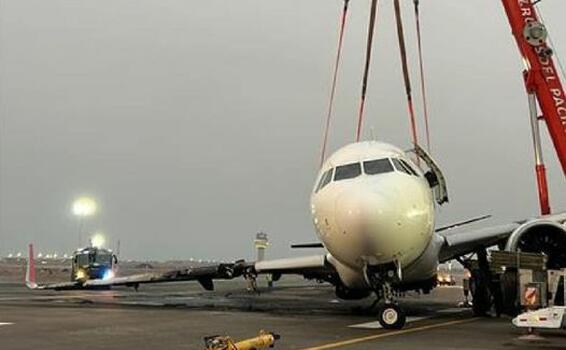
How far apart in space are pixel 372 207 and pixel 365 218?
262 mm

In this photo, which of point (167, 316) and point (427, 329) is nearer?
point (427, 329)

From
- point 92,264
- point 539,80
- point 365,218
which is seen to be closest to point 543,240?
point 365,218

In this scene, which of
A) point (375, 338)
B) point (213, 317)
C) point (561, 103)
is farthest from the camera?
point (561, 103)

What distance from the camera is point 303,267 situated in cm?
2072

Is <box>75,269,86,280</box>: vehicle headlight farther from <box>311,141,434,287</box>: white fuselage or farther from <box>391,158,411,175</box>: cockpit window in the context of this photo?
<box>391,158,411,175</box>: cockpit window

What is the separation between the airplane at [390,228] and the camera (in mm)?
13594

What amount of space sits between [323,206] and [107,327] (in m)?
5.54

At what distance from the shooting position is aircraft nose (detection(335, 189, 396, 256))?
13195mm

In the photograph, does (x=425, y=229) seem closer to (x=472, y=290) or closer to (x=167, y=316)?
(x=472, y=290)

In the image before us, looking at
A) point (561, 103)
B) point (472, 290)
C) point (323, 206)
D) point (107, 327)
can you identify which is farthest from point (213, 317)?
point (561, 103)

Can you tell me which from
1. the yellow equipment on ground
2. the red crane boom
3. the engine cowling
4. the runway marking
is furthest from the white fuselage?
the red crane boom

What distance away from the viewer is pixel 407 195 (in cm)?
1430

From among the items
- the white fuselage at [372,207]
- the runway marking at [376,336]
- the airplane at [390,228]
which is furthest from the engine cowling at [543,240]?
the white fuselage at [372,207]

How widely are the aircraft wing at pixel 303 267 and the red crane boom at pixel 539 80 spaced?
33.6 ft
